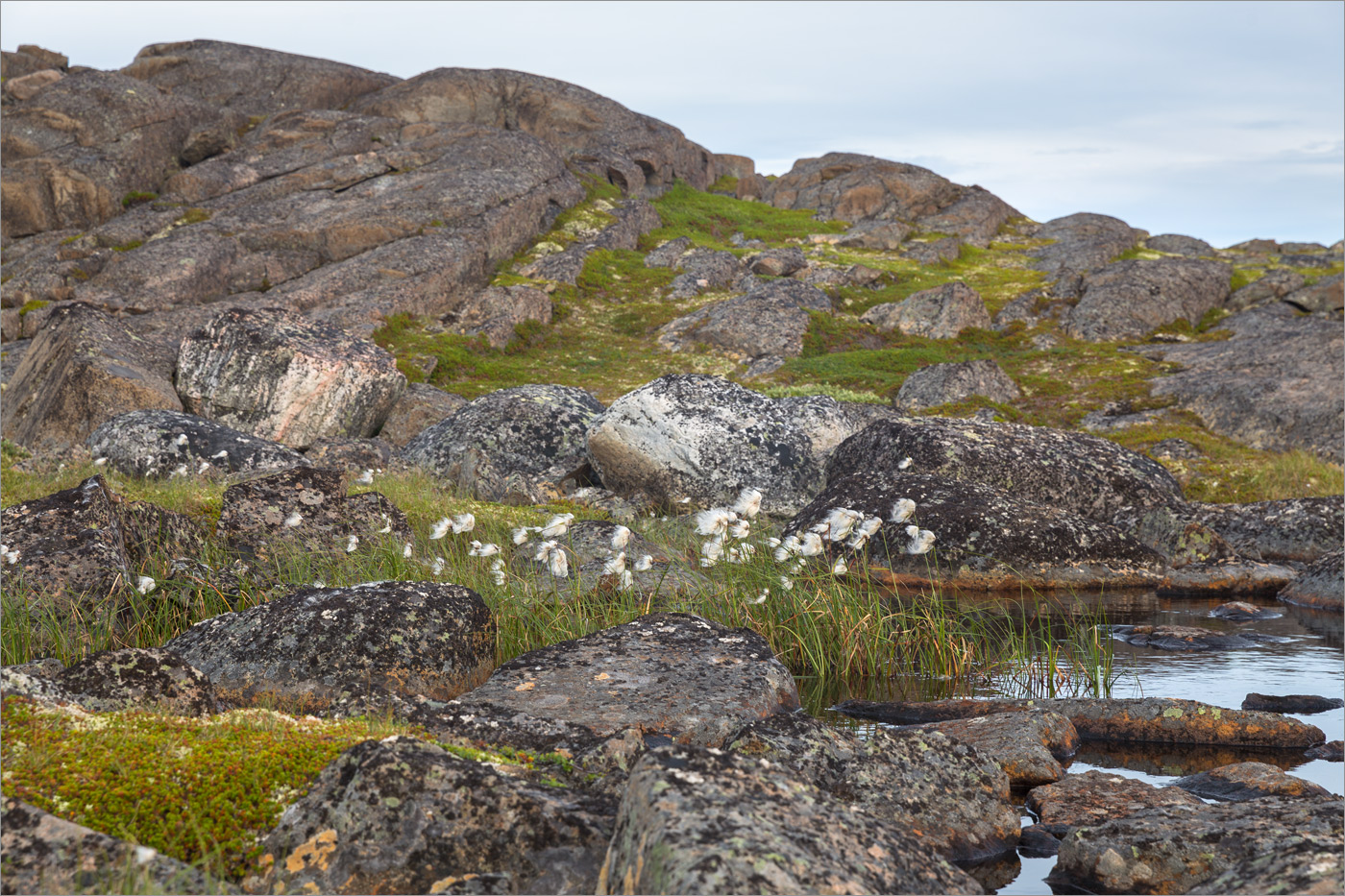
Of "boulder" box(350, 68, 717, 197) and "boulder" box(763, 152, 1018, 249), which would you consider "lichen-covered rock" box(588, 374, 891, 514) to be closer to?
"boulder" box(350, 68, 717, 197)

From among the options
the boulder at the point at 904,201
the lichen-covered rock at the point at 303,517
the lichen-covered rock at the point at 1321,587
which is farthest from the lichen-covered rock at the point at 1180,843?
the boulder at the point at 904,201

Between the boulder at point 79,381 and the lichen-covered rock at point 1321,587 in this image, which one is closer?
the lichen-covered rock at point 1321,587

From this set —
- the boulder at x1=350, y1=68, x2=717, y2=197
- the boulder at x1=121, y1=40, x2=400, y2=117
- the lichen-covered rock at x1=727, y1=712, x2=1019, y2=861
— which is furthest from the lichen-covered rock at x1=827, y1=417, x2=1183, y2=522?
the boulder at x1=121, y1=40, x2=400, y2=117

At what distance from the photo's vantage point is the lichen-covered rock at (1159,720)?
25.5 feet

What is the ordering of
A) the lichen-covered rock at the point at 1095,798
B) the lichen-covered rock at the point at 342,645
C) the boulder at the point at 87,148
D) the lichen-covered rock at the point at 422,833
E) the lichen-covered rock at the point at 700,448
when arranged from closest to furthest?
1. the lichen-covered rock at the point at 422,833
2. the lichen-covered rock at the point at 1095,798
3. the lichen-covered rock at the point at 342,645
4. the lichen-covered rock at the point at 700,448
5. the boulder at the point at 87,148

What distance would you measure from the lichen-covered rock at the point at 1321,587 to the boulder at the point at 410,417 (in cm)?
1868

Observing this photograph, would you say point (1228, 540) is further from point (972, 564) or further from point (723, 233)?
point (723, 233)

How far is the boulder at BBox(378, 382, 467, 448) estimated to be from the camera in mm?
25734

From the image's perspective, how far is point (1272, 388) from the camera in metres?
28.2

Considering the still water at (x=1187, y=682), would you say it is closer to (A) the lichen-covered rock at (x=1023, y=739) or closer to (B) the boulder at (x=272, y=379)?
(A) the lichen-covered rock at (x=1023, y=739)

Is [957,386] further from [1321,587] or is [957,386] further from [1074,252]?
[1074,252]

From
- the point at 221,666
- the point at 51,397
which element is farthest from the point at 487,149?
the point at 221,666

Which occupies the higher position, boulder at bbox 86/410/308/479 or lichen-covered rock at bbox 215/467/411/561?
boulder at bbox 86/410/308/479

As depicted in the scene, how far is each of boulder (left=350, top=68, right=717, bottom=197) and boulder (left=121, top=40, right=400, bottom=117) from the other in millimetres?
2192
